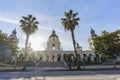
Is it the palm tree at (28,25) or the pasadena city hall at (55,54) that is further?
the pasadena city hall at (55,54)

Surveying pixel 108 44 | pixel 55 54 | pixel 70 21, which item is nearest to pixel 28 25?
pixel 70 21

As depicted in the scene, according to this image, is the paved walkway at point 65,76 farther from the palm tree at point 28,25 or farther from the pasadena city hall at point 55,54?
the pasadena city hall at point 55,54

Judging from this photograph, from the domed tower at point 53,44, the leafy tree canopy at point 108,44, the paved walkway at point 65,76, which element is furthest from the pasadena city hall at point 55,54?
the paved walkway at point 65,76

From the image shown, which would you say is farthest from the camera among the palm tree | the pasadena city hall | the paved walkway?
the pasadena city hall

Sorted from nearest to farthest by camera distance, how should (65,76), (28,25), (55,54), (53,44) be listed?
(65,76), (28,25), (55,54), (53,44)

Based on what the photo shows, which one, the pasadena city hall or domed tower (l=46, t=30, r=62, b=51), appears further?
domed tower (l=46, t=30, r=62, b=51)

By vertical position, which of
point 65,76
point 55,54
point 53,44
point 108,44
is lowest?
point 65,76

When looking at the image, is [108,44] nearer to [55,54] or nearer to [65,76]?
[65,76]

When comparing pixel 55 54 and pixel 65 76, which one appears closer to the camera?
pixel 65 76

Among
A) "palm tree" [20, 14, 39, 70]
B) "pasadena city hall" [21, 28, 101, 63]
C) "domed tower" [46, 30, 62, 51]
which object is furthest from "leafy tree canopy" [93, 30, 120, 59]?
"domed tower" [46, 30, 62, 51]

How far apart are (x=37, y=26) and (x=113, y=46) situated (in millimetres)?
17056

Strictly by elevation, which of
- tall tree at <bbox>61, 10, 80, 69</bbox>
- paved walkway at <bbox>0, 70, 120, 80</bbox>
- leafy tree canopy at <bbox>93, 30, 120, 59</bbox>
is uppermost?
tall tree at <bbox>61, 10, 80, 69</bbox>

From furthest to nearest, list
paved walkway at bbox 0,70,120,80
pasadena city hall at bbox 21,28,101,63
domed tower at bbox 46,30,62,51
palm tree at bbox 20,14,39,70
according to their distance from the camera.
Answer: domed tower at bbox 46,30,62,51, pasadena city hall at bbox 21,28,101,63, palm tree at bbox 20,14,39,70, paved walkway at bbox 0,70,120,80

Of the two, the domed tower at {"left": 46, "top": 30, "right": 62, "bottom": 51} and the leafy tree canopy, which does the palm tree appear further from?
the domed tower at {"left": 46, "top": 30, "right": 62, "bottom": 51}
